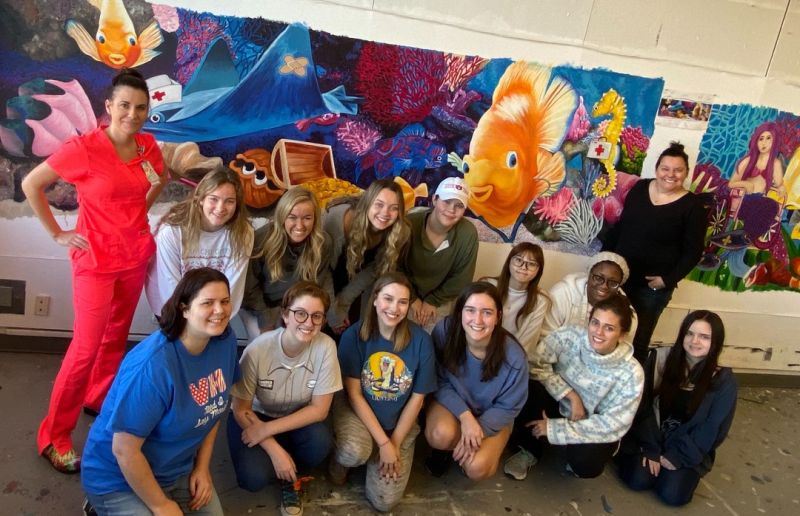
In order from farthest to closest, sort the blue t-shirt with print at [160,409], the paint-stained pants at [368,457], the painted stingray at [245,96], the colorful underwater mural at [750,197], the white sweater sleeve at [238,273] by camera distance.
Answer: the colorful underwater mural at [750,197] → the painted stingray at [245,96] → the white sweater sleeve at [238,273] → the paint-stained pants at [368,457] → the blue t-shirt with print at [160,409]

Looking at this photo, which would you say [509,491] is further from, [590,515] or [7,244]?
[7,244]

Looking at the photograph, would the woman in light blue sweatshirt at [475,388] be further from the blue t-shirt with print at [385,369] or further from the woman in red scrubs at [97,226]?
the woman in red scrubs at [97,226]

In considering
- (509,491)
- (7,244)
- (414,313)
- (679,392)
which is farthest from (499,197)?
(7,244)

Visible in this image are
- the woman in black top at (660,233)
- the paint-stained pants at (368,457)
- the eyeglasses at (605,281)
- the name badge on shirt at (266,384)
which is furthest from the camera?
the woman in black top at (660,233)

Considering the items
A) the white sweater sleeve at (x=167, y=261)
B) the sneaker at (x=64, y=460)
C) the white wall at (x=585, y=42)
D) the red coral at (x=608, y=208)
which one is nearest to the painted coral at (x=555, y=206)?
the red coral at (x=608, y=208)

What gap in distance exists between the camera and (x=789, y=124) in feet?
12.0

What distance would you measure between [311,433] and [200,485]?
498mm

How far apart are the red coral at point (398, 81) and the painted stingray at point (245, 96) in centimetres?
18

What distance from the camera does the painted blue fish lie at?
316 cm

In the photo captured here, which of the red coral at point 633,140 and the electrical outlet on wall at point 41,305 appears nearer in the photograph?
the electrical outlet on wall at point 41,305

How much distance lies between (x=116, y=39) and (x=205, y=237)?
3.90 feet

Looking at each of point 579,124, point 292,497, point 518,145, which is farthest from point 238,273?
point 579,124

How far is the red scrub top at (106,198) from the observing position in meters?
2.12

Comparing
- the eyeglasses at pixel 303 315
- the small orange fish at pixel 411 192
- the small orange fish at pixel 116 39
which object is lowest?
the eyeglasses at pixel 303 315
